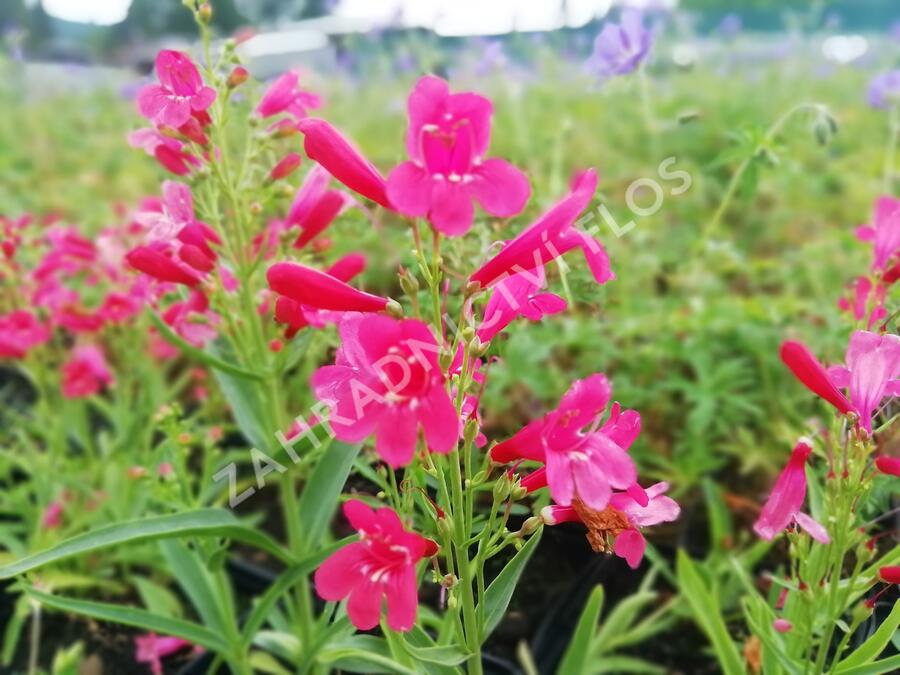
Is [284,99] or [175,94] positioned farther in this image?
[284,99]

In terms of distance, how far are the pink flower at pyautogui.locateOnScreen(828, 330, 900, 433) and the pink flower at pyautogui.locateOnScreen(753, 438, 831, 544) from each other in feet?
0.23

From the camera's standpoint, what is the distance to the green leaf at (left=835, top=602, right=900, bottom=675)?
2.93 ft

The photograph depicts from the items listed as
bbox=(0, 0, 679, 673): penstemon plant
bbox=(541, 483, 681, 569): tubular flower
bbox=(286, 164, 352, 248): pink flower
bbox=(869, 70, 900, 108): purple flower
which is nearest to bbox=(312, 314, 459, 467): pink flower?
bbox=(0, 0, 679, 673): penstemon plant

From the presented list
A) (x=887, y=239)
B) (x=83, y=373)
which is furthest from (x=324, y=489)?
(x=83, y=373)

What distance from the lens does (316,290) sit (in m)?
0.76

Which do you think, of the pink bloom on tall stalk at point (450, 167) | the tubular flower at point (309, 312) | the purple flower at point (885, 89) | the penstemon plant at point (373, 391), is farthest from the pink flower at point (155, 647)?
the purple flower at point (885, 89)

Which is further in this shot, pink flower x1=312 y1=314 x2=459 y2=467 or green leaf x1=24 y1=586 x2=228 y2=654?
green leaf x1=24 y1=586 x2=228 y2=654

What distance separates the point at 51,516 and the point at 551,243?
1.54m

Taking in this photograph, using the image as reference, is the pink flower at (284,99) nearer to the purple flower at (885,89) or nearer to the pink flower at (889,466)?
the pink flower at (889,466)

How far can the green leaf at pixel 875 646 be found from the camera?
0.89 metres

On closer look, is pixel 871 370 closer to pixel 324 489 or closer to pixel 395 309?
pixel 395 309

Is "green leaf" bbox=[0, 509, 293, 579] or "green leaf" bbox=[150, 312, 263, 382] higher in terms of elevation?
"green leaf" bbox=[150, 312, 263, 382]

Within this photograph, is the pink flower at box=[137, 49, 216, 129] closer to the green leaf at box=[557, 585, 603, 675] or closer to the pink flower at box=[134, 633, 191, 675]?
the green leaf at box=[557, 585, 603, 675]

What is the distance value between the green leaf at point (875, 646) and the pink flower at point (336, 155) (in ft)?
2.49
